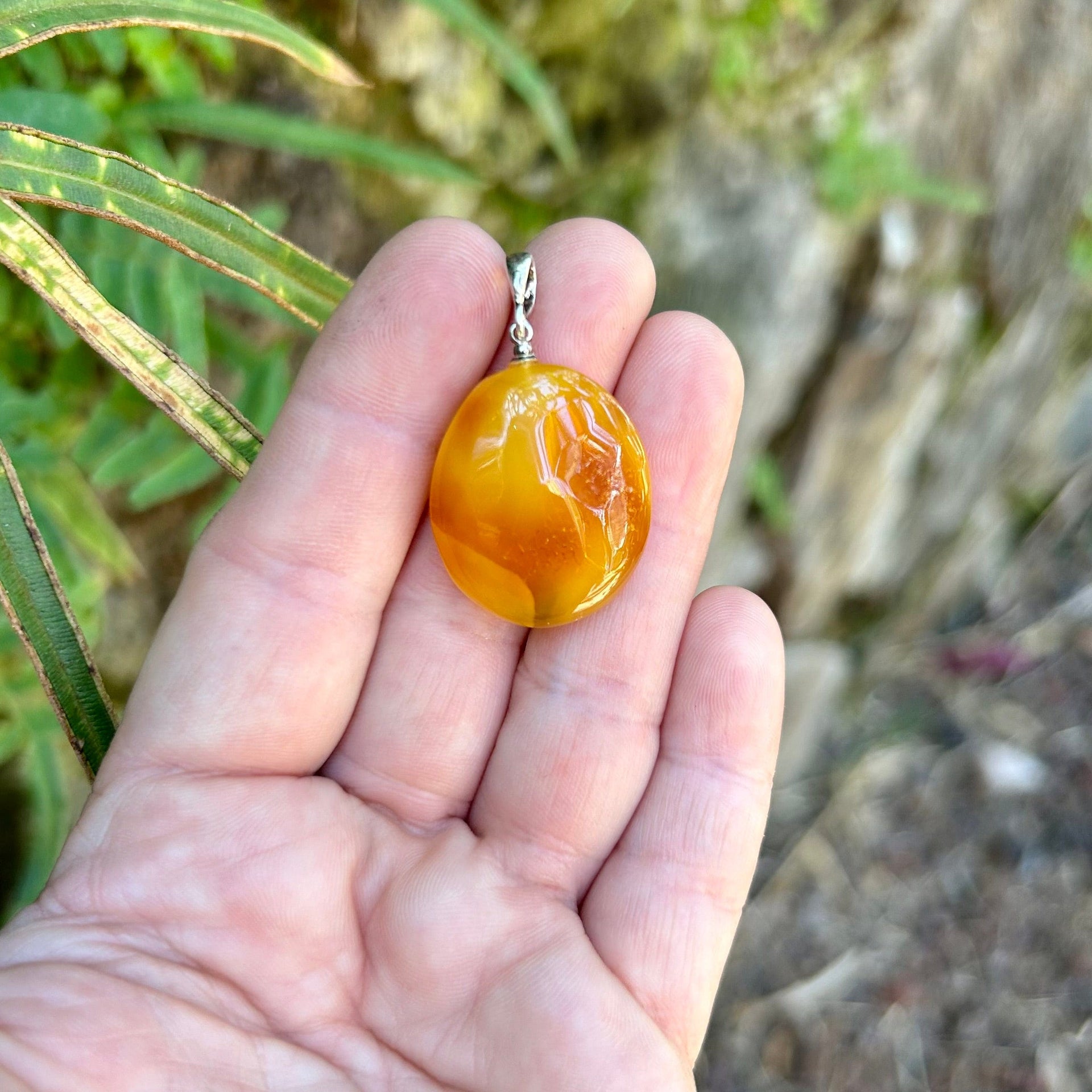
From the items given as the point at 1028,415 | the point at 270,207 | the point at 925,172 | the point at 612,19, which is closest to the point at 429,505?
the point at 270,207

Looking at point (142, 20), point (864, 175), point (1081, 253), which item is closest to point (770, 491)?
point (864, 175)

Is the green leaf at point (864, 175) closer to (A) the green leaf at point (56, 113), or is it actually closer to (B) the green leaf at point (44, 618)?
(A) the green leaf at point (56, 113)

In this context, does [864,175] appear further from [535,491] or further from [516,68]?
[535,491]

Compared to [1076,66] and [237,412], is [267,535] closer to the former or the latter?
[237,412]

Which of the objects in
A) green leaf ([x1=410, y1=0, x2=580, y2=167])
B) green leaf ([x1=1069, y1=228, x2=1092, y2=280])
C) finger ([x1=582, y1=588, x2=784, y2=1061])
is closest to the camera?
finger ([x1=582, y1=588, x2=784, y2=1061])

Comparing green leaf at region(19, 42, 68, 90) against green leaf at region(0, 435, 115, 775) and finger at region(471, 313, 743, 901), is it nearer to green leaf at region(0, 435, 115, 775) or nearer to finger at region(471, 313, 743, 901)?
green leaf at region(0, 435, 115, 775)

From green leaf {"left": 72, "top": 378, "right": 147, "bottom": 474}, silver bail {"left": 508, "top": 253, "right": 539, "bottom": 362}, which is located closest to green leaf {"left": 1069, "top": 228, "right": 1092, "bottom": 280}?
silver bail {"left": 508, "top": 253, "right": 539, "bottom": 362}
